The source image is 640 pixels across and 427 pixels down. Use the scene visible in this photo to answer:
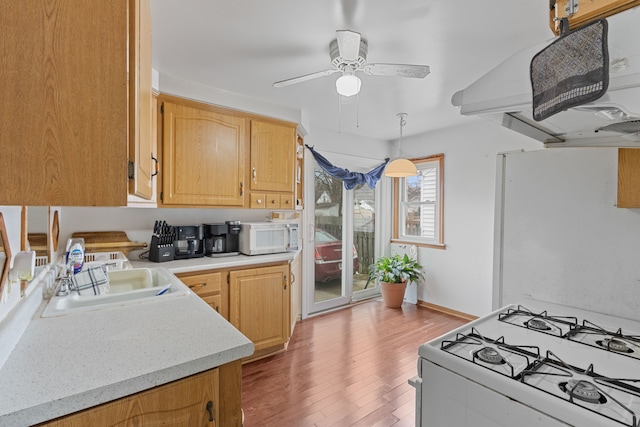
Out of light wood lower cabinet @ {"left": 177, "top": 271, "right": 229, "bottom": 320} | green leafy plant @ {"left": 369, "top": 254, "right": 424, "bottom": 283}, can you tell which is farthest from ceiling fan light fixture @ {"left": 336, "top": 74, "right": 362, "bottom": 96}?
green leafy plant @ {"left": 369, "top": 254, "right": 424, "bottom": 283}

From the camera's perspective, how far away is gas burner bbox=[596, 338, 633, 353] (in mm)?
1070

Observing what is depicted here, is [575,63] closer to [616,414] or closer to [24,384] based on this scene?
[616,414]

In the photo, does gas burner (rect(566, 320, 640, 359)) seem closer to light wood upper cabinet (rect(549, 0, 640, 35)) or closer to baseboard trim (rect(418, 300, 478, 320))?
light wood upper cabinet (rect(549, 0, 640, 35))

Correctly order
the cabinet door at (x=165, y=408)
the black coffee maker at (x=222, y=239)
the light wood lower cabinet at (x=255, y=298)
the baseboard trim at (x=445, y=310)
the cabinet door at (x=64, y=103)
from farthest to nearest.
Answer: the baseboard trim at (x=445, y=310)
the black coffee maker at (x=222, y=239)
the light wood lower cabinet at (x=255, y=298)
the cabinet door at (x=165, y=408)
the cabinet door at (x=64, y=103)

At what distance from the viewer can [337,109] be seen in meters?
3.14

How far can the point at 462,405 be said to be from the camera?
3.07ft

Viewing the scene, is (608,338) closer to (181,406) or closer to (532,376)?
(532,376)

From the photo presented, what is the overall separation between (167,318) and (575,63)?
150cm

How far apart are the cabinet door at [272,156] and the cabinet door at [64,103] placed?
2.10 metres

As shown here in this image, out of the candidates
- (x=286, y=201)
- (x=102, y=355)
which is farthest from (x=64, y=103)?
(x=286, y=201)

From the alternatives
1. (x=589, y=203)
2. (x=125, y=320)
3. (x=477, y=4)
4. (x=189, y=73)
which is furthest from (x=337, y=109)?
(x=125, y=320)

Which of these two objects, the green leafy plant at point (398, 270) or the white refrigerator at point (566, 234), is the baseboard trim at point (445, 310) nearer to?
the green leafy plant at point (398, 270)

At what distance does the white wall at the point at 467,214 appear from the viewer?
135 inches

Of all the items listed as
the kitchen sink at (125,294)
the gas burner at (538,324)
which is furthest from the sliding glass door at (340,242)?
the gas burner at (538,324)
